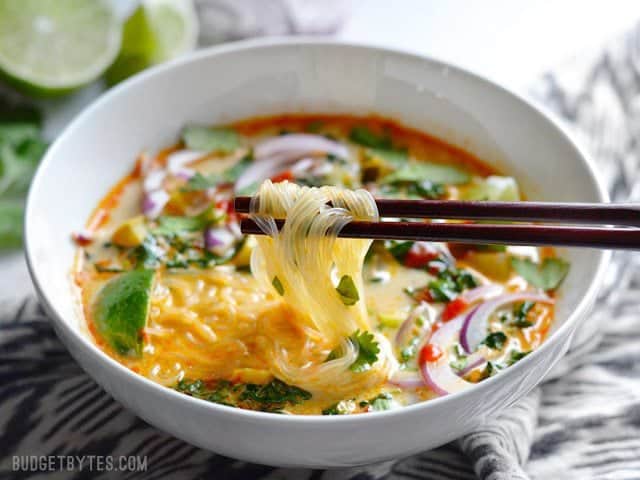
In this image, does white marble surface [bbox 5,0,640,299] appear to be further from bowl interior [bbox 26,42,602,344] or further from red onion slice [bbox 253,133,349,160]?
red onion slice [bbox 253,133,349,160]

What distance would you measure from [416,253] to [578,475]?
1.09m

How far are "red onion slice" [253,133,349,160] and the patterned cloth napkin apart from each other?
1316 millimetres

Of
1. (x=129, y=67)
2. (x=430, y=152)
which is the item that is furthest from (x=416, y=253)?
(x=129, y=67)

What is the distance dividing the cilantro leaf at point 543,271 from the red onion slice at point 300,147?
110 centimetres

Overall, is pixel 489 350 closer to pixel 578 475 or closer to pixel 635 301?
pixel 578 475

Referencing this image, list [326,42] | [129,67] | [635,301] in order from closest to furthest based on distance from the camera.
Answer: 1. [635,301]
2. [326,42]
3. [129,67]

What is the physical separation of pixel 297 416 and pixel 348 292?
2.13 ft

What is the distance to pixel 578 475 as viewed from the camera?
11.2 feet

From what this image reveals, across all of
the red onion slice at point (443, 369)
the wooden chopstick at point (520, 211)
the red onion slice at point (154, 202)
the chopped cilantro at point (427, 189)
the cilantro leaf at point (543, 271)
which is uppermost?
the wooden chopstick at point (520, 211)

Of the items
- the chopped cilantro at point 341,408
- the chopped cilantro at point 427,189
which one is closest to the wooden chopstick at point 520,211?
the chopped cilantro at point 341,408

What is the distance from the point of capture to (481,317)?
359cm

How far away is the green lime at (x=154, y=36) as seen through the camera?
5340 millimetres

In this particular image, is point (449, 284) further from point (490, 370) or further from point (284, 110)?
point (284, 110)

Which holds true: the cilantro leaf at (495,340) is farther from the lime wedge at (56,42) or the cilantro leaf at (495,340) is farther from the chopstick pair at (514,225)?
the lime wedge at (56,42)
